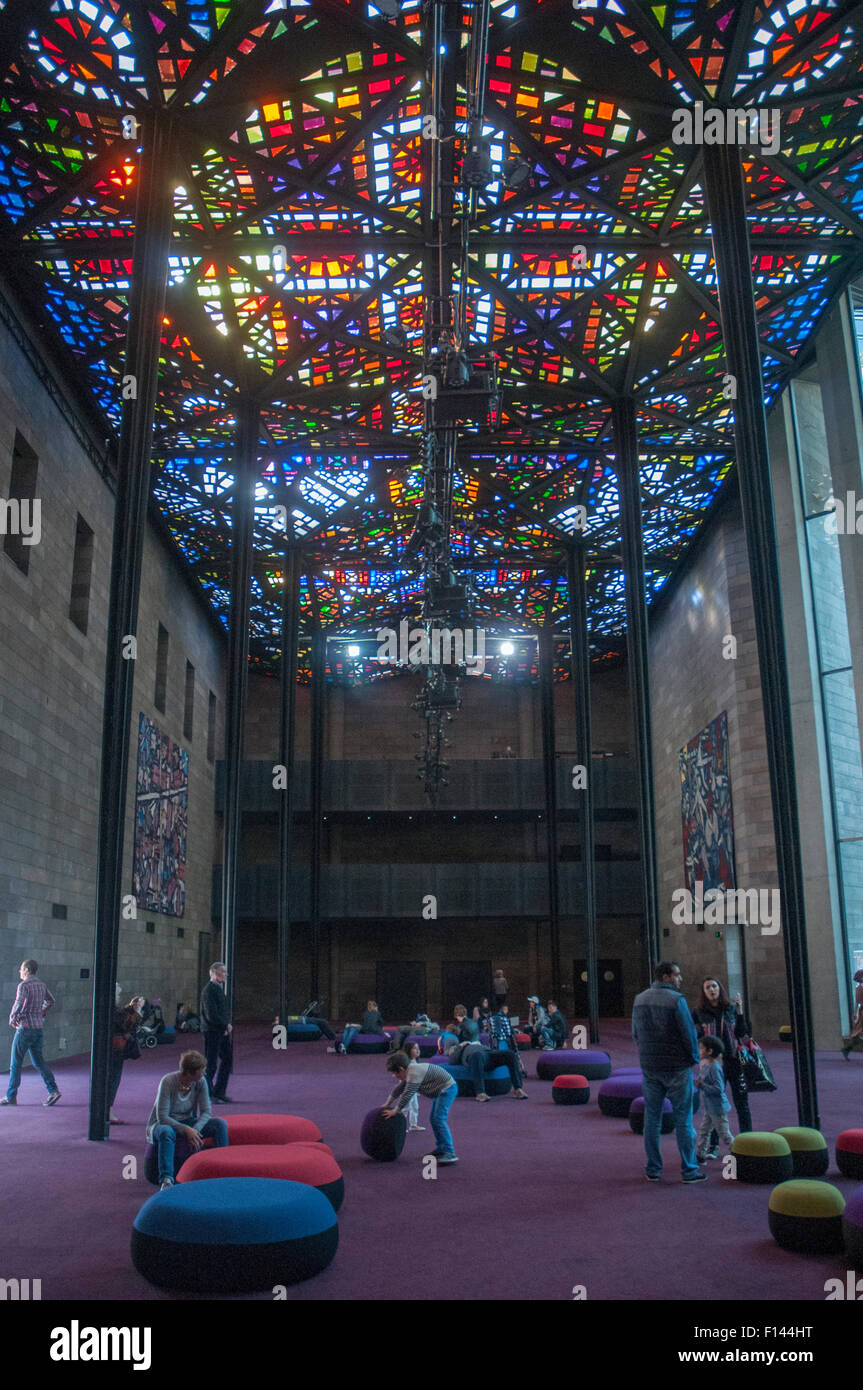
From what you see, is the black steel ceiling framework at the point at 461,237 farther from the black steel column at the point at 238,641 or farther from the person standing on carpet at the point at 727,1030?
the person standing on carpet at the point at 727,1030

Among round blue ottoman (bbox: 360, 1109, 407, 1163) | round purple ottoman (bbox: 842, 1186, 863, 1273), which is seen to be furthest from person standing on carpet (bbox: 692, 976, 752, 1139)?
round purple ottoman (bbox: 842, 1186, 863, 1273)

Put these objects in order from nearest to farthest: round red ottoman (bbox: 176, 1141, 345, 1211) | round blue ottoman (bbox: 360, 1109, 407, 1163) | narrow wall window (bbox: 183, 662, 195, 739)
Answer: round red ottoman (bbox: 176, 1141, 345, 1211) < round blue ottoman (bbox: 360, 1109, 407, 1163) < narrow wall window (bbox: 183, 662, 195, 739)

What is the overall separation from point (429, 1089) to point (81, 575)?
17116 millimetres

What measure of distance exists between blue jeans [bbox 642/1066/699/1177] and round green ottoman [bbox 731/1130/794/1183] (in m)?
0.40

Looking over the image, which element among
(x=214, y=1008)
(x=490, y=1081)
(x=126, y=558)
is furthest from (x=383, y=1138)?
(x=126, y=558)

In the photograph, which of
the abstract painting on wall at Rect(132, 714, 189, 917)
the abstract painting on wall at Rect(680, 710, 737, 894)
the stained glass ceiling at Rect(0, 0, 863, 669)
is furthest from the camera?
the abstract painting on wall at Rect(680, 710, 737, 894)

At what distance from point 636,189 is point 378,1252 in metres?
16.9

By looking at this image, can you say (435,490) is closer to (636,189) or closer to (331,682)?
(636,189)

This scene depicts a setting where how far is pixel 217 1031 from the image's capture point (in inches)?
518

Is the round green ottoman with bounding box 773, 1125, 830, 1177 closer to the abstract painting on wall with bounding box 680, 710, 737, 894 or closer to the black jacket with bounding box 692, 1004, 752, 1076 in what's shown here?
the black jacket with bounding box 692, 1004, 752, 1076

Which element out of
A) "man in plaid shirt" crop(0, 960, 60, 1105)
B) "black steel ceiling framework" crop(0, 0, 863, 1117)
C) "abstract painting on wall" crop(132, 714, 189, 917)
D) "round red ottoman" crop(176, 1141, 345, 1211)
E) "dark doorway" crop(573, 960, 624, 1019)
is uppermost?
"black steel ceiling framework" crop(0, 0, 863, 1117)

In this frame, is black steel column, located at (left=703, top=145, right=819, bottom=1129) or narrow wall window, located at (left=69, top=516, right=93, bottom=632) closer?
black steel column, located at (left=703, top=145, right=819, bottom=1129)

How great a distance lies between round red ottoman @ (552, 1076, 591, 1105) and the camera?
13.9 meters
